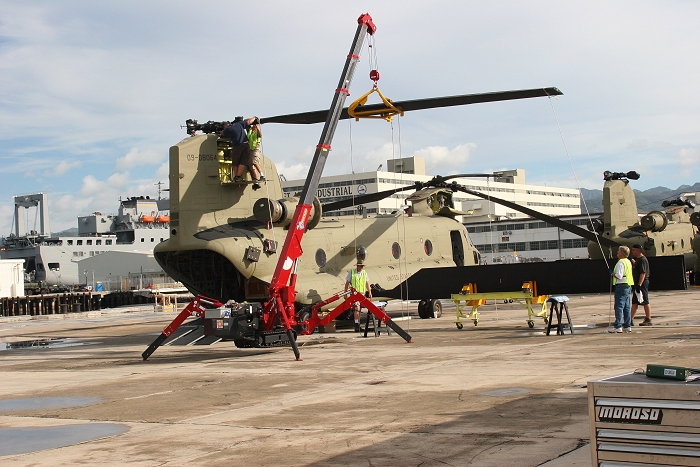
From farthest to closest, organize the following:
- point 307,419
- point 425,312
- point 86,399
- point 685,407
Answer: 1. point 425,312
2. point 86,399
3. point 307,419
4. point 685,407

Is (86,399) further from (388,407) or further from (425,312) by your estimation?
(425,312)

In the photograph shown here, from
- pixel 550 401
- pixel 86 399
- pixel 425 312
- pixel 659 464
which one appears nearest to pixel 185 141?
pixel 86 399

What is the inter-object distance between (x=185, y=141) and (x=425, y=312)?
1041 centimetres

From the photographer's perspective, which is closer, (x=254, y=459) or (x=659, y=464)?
(x=659, y=464)

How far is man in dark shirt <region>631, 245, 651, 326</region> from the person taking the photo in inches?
650

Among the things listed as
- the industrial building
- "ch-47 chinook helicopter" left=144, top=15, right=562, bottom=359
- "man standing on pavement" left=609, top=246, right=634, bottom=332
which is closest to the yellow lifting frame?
"ch-47 chinook helicopter" left=144, top=15, right=562, bottom=359

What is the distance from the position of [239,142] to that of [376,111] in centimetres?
329

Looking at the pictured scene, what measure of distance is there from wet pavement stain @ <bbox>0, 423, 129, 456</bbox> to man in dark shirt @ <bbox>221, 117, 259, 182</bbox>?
31.8 feet

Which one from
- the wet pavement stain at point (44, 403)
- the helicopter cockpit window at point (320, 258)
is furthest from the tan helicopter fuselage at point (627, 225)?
the wet pavement stain at point (44, 403)

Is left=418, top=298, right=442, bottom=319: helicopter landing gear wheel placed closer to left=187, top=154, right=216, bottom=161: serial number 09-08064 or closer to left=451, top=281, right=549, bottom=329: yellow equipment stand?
left=451, top=281, right=549, bottom=329: yellow equipment stand

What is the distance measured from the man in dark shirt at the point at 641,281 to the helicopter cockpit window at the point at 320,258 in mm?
8247

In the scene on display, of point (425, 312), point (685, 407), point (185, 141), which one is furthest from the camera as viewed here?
point (425, 312)

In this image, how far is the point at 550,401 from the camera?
25.8ft

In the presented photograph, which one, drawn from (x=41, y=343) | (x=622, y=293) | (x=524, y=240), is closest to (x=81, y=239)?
(x=524, y=240)
